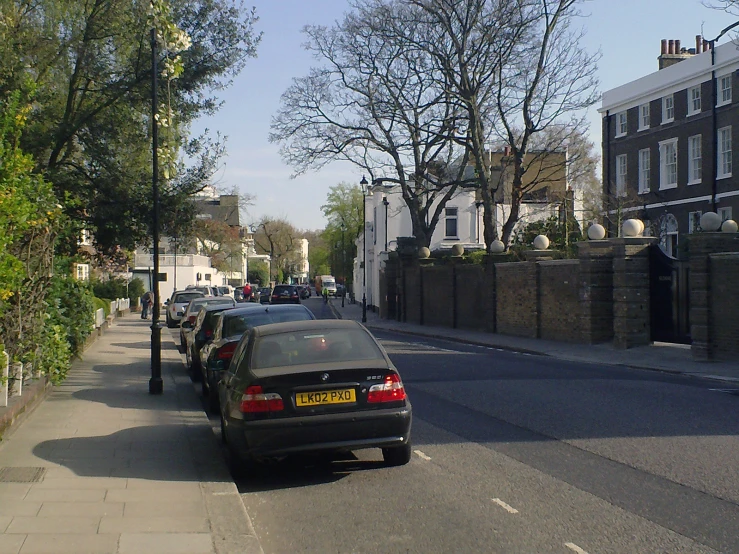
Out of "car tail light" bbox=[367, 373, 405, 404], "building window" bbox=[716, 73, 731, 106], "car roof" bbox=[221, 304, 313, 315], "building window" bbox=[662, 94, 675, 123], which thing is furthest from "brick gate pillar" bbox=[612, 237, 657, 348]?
"building window" bbox=[662, 94, 675, 123]

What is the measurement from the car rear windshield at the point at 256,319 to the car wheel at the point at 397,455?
5234mm

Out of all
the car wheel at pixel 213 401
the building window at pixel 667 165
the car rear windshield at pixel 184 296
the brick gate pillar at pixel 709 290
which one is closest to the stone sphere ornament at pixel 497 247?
the brick gate pillar at pixel 709 290

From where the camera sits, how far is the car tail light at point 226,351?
1235cm

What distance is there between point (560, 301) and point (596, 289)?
2.46 meters

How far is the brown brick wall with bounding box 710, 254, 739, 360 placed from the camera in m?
18.0

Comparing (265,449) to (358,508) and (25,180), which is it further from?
(25,180)

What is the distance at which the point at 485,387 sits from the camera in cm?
1407

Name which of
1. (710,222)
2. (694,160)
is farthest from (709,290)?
(694,160)

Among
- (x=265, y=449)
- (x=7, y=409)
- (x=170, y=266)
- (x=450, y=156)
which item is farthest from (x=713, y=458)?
(x=170, y=266)

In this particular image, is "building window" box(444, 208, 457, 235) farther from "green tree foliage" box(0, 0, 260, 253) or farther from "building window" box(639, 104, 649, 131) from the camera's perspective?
"green tree foliage" box(0, 0, 260, 253)

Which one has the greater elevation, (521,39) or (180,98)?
(521,39)

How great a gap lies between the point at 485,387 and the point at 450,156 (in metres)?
26.5

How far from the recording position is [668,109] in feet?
129

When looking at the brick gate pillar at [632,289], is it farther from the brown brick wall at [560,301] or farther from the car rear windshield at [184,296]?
the car rear windshield at [184,296]
